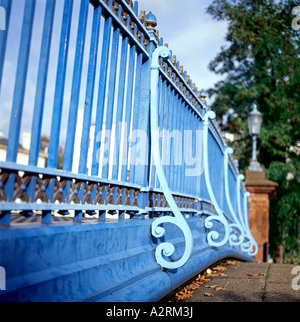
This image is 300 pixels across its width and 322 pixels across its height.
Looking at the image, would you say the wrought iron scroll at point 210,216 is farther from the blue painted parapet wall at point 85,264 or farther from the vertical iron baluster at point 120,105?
the vertical iron baluster at point 120,105

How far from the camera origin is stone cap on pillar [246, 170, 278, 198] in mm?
10602

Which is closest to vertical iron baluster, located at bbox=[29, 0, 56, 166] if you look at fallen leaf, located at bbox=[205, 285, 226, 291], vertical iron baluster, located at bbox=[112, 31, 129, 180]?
vertical iron baluster, located at bbox=[112, 31, 129, 180]

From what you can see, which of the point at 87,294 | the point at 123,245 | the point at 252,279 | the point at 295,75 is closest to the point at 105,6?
the point at 123,245

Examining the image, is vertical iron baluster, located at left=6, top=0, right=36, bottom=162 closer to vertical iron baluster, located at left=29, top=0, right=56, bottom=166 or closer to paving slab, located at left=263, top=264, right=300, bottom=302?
vertical iron baluster, located at left=29, top=0, right=56, bottom=166

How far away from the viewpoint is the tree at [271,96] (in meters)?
15.1

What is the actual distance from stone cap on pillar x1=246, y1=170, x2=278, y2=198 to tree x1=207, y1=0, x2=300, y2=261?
4145 millimetres

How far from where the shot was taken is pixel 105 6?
2209mm

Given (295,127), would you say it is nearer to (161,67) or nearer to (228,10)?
(228,10)

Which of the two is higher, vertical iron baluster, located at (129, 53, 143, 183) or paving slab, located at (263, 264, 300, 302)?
vertical iron baluster, located at (129, 53, 143, 183)

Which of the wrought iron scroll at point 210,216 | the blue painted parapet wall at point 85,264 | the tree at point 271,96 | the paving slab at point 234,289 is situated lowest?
the paving slab at point 234,289

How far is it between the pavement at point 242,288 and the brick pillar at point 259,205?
6.21 metres

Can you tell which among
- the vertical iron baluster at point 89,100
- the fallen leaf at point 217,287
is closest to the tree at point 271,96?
the fallen leaf at point 217,287

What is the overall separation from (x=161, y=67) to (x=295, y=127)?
44.2 ft

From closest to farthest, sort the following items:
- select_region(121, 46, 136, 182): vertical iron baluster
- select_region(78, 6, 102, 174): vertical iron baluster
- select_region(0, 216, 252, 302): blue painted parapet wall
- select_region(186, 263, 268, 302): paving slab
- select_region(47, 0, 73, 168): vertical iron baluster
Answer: select_region(0, 216, 252, 302): blue painted parapet wall, select_region(47, 0, 73, 168): vertical iron baluster, select_region(78, 6, 102, 174): vertical iron baluster, select_region(121, 46, 136, 182): vertical iron baluster, select_region(186, 263, 268, 302): paving slab
